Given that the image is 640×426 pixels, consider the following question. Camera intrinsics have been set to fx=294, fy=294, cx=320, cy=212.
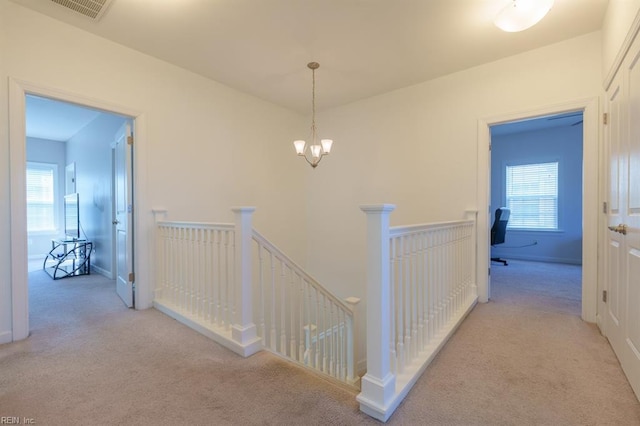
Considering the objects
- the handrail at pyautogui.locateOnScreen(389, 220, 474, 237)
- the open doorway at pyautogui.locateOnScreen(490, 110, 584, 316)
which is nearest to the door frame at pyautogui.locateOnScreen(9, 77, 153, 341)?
the handrail at pyautogui.locateOnScreen(389, 220, 474, 237)

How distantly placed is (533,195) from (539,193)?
0.34 feet

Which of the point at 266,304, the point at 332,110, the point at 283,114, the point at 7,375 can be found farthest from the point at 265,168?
the point at 7,375

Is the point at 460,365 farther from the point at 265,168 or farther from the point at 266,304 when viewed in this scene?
the point at 265,168

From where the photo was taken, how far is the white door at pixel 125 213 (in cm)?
303

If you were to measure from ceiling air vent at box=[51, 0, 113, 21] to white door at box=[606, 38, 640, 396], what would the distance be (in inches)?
142

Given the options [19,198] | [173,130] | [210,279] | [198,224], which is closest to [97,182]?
[173,130]

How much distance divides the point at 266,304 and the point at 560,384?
3346mm

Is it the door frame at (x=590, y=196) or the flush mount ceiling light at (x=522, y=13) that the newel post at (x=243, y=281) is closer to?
the flush mount ceiling light at (x=522, y=13)

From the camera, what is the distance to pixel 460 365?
75.6 inches

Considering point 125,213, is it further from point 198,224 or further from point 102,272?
point 102,272

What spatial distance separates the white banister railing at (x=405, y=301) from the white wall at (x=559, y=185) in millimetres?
4139

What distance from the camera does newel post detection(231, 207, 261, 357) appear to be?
2156mm

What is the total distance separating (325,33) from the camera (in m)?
2.67

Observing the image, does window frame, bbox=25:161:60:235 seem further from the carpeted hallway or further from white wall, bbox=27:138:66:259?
the carpeted hallway
